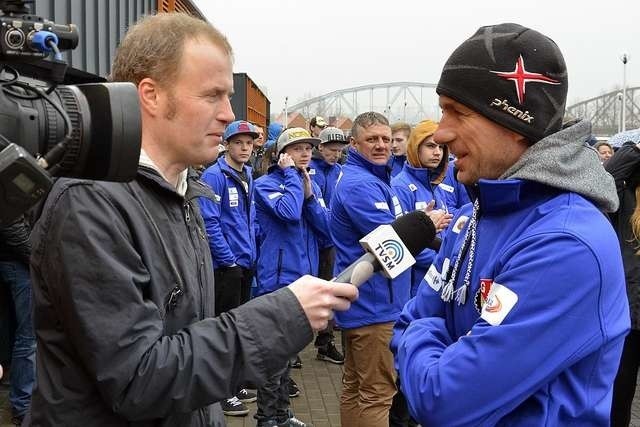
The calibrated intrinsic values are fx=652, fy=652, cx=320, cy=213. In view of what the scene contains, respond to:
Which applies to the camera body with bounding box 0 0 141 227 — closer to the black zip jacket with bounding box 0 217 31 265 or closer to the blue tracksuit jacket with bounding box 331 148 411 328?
the blue tracksuit jacket with bounding box 331 148 411 328

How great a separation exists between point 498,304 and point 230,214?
423 centimetres

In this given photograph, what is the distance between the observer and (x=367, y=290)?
4.23 m

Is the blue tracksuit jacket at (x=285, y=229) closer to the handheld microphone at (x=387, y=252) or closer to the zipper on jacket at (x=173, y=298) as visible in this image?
the handheld microphone at (x=387, y=252)

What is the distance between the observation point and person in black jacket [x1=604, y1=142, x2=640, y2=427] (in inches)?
161

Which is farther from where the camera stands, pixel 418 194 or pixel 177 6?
pixel 177 6

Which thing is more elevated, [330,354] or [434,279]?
[434,279]

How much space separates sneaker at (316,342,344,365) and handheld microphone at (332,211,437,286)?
16.0 ft

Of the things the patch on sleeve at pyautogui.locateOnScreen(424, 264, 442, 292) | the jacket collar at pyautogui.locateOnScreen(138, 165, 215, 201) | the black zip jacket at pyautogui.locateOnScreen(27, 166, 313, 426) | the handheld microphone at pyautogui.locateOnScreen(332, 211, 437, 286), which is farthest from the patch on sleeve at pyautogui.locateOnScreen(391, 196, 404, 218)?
the black zip jacket at pyautogui.locateOnScreen(27, 166, 313, 426)

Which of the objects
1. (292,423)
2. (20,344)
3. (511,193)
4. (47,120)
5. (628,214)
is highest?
(47,120)

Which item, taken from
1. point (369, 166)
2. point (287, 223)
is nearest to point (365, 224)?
point (369, 166)

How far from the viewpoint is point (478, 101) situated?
181 cm

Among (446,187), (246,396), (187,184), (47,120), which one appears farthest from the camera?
(246,396)

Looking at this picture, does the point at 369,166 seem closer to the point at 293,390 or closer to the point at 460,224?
the point at 293,390

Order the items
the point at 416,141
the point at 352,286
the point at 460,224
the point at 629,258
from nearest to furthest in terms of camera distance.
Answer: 1. the point at 352,286
2. the point at 460,224
3. the point at 629,258
4. the point at 416,141
